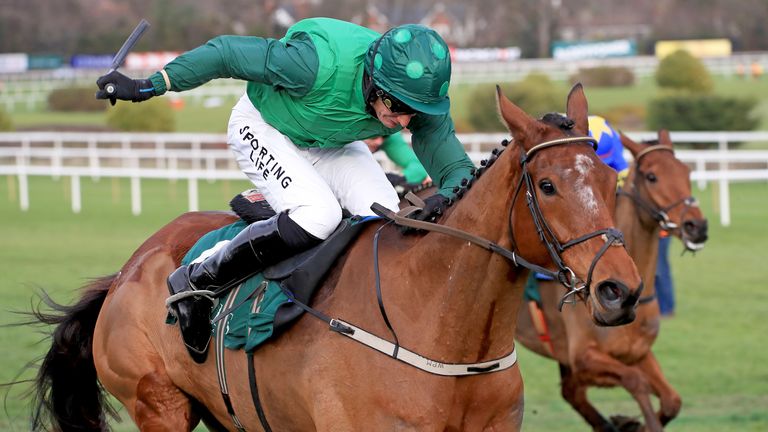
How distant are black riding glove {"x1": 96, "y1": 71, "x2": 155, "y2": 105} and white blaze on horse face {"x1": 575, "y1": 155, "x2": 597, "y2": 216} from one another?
145cm

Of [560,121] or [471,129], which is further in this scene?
[471,129]

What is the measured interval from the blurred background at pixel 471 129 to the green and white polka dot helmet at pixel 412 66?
204 centimetres

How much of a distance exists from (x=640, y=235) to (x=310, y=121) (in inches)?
144

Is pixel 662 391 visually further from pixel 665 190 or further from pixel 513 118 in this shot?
pixel 513 118

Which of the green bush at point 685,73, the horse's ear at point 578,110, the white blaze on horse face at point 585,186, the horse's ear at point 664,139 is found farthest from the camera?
the green bush at point 685,73

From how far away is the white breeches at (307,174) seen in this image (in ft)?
13.6

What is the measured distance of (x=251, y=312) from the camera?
421cm

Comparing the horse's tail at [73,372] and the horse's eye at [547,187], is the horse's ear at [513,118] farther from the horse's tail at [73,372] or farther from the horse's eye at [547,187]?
the horse's tail at [73,372]

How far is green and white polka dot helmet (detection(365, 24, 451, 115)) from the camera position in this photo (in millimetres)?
3799

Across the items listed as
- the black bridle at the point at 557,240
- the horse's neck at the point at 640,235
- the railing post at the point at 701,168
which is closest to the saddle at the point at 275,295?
the black bridle at the point at 557,240

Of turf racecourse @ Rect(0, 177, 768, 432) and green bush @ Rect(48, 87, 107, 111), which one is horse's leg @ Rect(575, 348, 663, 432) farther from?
green bush @ Rect(48, 87, 107, 111)

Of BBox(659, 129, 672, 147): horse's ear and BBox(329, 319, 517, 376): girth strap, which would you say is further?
BBox(659, 129, 672, 147): horse's ear

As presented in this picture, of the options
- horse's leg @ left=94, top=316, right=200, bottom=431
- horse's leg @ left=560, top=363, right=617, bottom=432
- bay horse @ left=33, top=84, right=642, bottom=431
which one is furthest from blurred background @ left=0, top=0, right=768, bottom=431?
bay horse @ left=33, top=84, right=642, bottom=431

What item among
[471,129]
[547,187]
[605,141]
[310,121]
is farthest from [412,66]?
[471,129]
